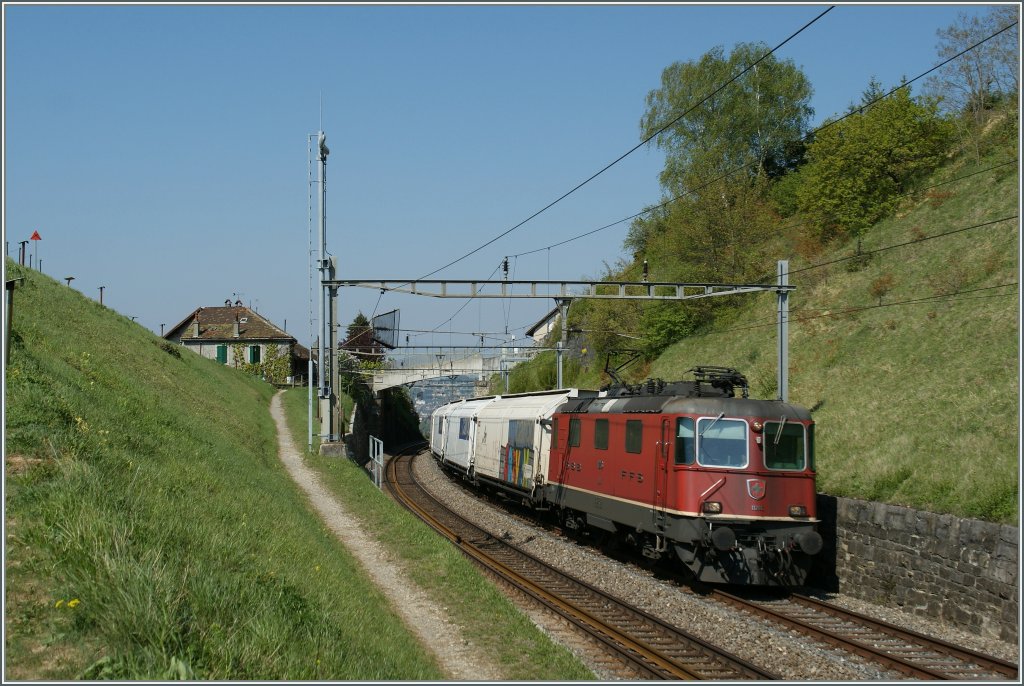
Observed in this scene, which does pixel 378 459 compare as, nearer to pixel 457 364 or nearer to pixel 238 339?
pixel 457 364

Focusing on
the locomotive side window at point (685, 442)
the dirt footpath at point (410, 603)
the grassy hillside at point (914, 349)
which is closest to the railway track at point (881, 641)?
the locomotive side window at point (685, 442)

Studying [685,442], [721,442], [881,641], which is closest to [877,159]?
[721,442]

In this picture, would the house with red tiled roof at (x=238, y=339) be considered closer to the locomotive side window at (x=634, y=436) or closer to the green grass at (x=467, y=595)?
the green grass at (x=467, y=595)

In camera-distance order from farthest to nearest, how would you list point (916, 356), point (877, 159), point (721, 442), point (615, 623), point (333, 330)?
point (877, 159), point (333, 330), point (916, 356), point (721, 442), point (615, 623)

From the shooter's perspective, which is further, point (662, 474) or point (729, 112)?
point (729, 112)

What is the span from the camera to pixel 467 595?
Answer: 13695 millimetres

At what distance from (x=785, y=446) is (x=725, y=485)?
137cm

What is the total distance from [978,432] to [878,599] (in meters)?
3.92

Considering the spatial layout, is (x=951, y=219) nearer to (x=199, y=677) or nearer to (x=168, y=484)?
(x=168, y=484)

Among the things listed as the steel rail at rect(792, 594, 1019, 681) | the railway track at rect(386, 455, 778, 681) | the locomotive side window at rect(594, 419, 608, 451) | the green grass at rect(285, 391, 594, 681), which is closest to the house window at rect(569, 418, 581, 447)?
the locomotive side window at rect(594, 419, 608, 451)

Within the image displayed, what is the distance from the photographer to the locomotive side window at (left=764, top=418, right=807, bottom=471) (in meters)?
15.6

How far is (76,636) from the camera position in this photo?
→ 281 inches

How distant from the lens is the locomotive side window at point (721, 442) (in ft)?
51.0

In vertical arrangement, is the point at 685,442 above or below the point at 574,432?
above
